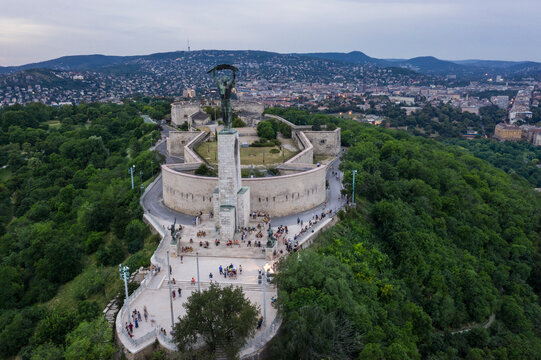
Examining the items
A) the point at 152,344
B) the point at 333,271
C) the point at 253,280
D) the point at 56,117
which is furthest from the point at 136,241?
the point at 56,117

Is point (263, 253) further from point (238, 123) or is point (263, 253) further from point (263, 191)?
point (238, 123)

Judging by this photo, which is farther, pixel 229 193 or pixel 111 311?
pixel 229 193

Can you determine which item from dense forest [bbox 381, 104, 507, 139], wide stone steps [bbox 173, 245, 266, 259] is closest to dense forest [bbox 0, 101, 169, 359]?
wide stone steps [bbox 173, 245, 266, 259]

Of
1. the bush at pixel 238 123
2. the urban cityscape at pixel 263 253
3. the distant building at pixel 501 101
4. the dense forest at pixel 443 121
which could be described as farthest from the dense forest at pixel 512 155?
the distant building at pixel 501 101

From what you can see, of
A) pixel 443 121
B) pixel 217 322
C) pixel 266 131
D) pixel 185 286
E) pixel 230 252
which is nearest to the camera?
pixel 217 322

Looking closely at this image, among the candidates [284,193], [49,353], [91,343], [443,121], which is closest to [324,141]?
[284,193]

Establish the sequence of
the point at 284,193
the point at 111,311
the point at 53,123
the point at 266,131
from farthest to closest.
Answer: the point at 53,123
the point at 266,131
the point at 284,193
the point at 111,311

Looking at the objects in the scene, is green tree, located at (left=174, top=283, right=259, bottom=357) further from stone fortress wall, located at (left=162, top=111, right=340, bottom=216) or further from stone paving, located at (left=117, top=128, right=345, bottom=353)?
stone fortress wall, located at (left=162, top=111, right=340, bottom=216)
